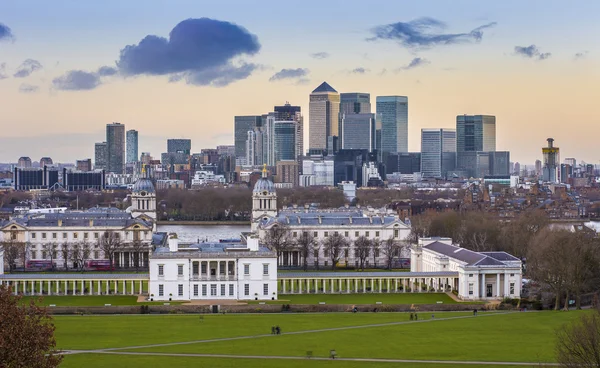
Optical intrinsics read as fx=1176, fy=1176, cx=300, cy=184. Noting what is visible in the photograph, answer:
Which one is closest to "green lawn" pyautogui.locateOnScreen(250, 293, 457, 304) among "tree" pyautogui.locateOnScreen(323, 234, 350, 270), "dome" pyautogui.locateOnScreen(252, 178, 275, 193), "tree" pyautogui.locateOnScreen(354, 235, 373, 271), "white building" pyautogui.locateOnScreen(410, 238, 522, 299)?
"white building" pyautogui.locateOnScreen(410, 238, 522, 299)

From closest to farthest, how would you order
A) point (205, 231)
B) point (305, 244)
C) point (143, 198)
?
1. point (305, 244)
2. point (143, 198)
3. point (205, 231)

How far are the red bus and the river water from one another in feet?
68.5

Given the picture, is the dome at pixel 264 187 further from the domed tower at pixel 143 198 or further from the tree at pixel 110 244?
the tree at pixel 110 244

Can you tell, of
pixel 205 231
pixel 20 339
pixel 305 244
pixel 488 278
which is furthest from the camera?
pixel 205 231

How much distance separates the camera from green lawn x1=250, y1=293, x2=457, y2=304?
70375 mm

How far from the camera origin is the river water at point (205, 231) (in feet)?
402

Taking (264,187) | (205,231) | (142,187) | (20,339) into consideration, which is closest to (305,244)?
(264,187)

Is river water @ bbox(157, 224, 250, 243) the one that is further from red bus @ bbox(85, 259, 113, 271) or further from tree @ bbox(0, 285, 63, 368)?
tree @ bbox(0, 285, 63, 368)

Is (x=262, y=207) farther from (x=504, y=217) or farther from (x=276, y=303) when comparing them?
(x=276, y=303)

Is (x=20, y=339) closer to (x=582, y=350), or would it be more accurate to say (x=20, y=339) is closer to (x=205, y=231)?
(x=582, y=350)

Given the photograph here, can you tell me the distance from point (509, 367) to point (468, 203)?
128878 millimetres

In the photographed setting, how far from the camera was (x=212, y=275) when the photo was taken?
240 feet

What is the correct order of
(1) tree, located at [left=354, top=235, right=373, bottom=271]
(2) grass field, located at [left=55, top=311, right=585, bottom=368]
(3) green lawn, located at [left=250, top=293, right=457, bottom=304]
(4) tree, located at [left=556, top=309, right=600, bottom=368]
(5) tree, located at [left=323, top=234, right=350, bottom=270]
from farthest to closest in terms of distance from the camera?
(5) tree, located at [left=323, top=234, right=350, bottom=270] < (1) tree, located at [left=354, top=235, right=373, bottom=271] < (3) green lawn, located at [left=250, top=293, right=457, bottom=304] < (2) grass field, located at [left=55, top=311, right=585, bottom=368] < (4) tree, located at [left=556, top=309, right=600, bottom=368]

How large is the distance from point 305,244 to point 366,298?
25.8 meters
